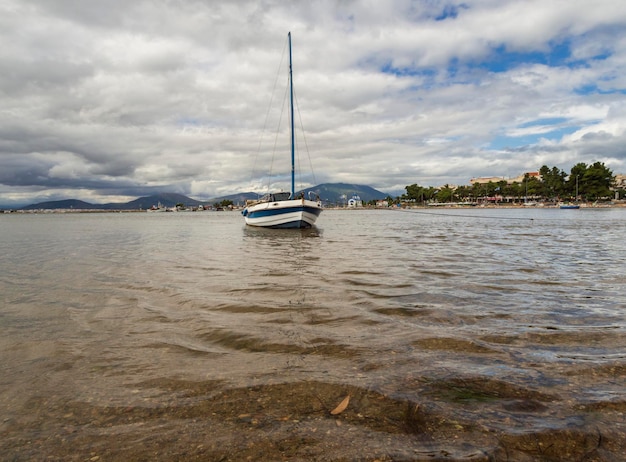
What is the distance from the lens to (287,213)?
3141 cm

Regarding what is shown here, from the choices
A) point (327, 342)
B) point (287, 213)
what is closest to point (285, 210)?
point (287, 213)

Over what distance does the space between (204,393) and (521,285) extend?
26.0ft

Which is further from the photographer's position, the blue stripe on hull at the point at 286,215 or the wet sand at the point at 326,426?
the blue stripe on hull at the point at 286,215

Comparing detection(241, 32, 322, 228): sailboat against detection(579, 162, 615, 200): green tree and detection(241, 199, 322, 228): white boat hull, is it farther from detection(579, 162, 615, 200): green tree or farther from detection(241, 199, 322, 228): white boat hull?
detection(579, 162, 615, 200): green tree

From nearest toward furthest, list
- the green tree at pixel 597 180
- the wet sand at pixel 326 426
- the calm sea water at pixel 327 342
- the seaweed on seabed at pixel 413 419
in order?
the wet sand at pixel 326 426 < the seaweed on seabed at pixel 413 419 < the calm sea water at pixel 327 342 < the green tree at pixel 597 180

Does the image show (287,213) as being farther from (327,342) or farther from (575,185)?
(575,185)

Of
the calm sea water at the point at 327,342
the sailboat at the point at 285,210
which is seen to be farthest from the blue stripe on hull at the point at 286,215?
the calm sea water at the point at 327,342

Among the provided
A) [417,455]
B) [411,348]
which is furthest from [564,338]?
[417,455]

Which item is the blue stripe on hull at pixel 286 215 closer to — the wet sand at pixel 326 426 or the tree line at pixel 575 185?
the wet sand at pixel 326 426

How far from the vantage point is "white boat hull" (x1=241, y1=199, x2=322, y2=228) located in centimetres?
3077

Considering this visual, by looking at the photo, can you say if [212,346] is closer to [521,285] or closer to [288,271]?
[288,271]

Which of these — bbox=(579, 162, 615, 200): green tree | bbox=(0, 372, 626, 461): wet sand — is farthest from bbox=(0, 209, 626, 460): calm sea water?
bbox=(579, 162, 615, 200): green tree

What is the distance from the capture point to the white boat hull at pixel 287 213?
30766 millimetres

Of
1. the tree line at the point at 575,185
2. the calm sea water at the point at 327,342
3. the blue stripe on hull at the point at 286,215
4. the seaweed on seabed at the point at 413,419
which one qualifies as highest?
the tree line at the point at 575,185
